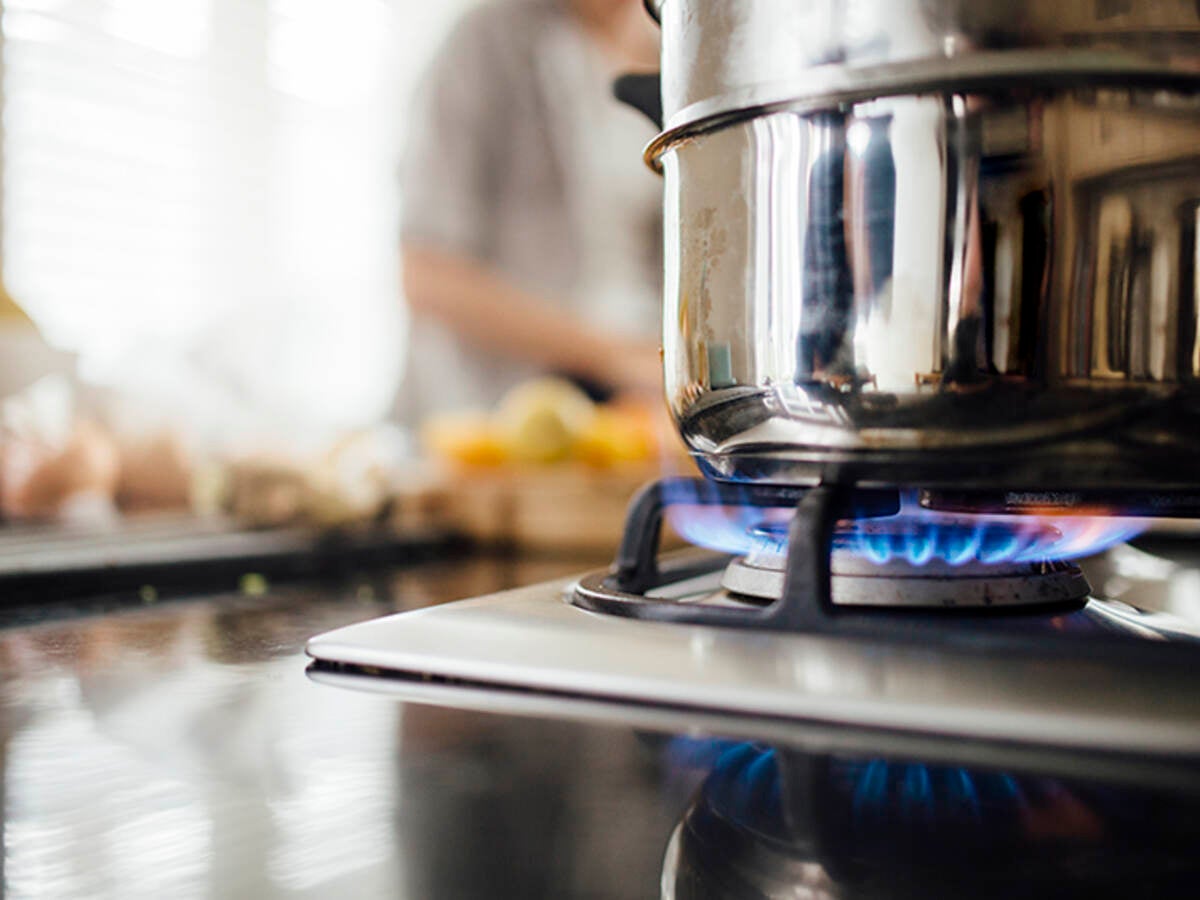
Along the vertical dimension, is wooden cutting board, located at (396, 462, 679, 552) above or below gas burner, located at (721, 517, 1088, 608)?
below

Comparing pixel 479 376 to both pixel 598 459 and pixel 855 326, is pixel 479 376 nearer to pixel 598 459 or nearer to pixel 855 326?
pixel 598 459

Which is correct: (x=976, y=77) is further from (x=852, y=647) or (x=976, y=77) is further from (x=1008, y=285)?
(x=852, y=647)

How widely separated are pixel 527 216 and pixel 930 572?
1.84 m

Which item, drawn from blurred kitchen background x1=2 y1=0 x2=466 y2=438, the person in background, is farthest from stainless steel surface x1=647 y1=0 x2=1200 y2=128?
the person in background

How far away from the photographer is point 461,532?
1.05 metres

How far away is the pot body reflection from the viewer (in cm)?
32

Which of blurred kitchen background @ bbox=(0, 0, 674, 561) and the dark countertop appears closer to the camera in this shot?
the dark countertop

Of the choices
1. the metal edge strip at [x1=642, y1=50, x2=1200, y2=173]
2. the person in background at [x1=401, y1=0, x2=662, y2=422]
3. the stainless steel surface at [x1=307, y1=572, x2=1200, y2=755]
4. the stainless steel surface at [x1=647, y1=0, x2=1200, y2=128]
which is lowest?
the stainless steel surface at [x1=307, y1=572, x2=1200, y2=755]

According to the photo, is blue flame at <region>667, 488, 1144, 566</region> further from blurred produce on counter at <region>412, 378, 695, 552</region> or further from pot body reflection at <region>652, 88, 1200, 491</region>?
blurred produce on counter at <region>412, 378, 695, 552</region>

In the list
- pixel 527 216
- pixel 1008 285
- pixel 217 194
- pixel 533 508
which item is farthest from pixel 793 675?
pixel 217 194

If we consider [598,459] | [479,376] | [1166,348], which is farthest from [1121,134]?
[479,376]

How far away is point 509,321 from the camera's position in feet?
6.63

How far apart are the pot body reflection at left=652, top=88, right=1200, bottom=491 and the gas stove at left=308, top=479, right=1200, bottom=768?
49mm

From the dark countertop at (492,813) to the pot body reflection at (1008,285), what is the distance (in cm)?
12
